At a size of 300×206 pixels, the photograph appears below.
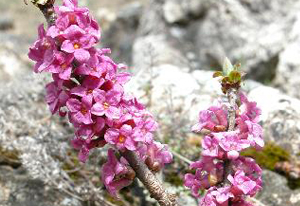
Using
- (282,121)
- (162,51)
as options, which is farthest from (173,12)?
(282,121)

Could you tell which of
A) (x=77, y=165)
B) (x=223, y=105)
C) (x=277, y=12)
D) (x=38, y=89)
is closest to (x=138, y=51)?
(x=277, y=12)

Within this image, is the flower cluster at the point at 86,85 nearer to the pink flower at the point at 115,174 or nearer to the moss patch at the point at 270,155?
the pink flower at the point at 115,174

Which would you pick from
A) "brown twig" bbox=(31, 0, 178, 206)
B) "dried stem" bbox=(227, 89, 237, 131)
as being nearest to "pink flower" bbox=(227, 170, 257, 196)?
"dried stem" bbox=(227, 89, 237, 131)

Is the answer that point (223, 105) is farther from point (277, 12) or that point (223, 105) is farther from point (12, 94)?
point (277, 12)

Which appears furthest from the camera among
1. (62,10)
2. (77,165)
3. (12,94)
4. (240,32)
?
(240,32)

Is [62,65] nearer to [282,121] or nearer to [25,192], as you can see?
[25,192]

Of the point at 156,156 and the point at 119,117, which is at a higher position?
the point at 119,117

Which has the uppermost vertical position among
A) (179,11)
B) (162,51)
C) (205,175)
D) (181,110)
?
(179,11)

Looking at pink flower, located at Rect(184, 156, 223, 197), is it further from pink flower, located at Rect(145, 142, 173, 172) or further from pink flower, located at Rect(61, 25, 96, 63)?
pink flower, located at Rect(61, 25, 96, 63)
